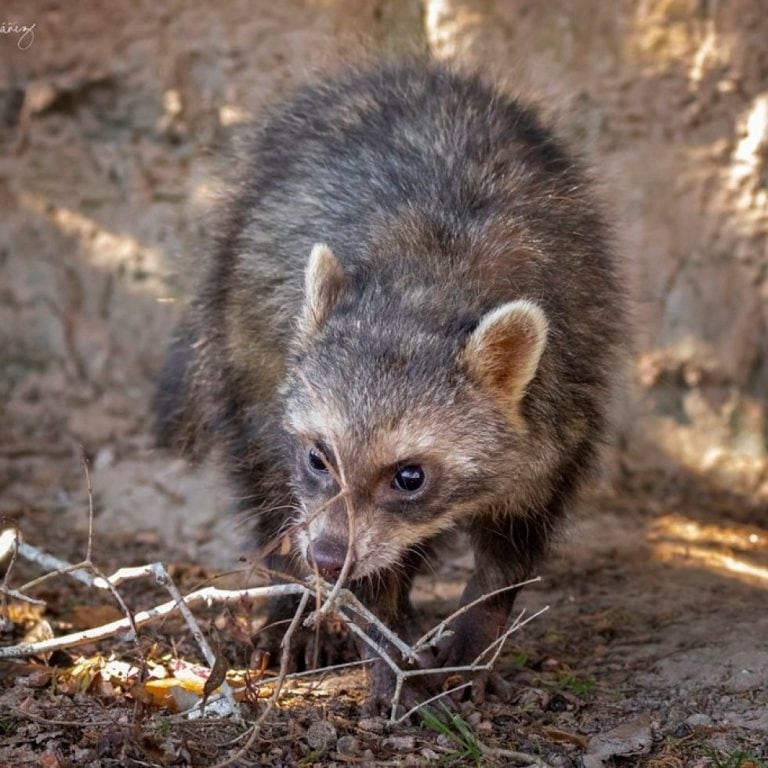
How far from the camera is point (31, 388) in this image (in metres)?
8.70

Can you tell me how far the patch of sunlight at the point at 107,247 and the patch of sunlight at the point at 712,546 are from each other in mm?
3871

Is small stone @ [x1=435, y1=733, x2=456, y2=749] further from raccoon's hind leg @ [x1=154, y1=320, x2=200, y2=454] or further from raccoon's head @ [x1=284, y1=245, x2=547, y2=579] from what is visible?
raccoon's hind leg @ [x1=154, y1=320, x2=200, y2=454]

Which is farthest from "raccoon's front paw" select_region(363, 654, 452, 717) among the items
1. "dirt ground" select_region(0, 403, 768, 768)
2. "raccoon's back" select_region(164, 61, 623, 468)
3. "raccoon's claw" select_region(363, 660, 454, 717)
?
"raccoon's back" select_region(164, 61, 623, 468)

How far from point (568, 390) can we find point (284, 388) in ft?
3.88

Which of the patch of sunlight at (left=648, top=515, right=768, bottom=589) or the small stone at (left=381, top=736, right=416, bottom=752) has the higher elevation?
the small stone at (left=381, top=736, right=416, bottom=752)

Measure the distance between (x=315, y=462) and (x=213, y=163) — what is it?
3591 millimetres

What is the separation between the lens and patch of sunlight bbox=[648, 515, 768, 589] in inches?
273

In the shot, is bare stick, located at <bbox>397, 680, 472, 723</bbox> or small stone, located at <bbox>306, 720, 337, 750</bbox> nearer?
small stone, located at <bbox>306, 720, 337, 750</bbox>

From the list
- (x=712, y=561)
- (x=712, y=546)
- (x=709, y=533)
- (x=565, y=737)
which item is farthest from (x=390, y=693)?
(x=709, y=533)

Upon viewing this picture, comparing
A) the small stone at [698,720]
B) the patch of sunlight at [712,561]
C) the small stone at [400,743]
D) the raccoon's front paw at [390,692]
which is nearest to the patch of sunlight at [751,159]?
the patch of sunlight at [712,561]

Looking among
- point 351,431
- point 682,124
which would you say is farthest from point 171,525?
point 682,124

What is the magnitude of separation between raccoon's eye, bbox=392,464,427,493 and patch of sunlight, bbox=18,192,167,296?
15.0 ft

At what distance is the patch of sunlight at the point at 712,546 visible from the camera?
273 inches

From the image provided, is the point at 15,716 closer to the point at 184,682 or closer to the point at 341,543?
the point at 184,682
